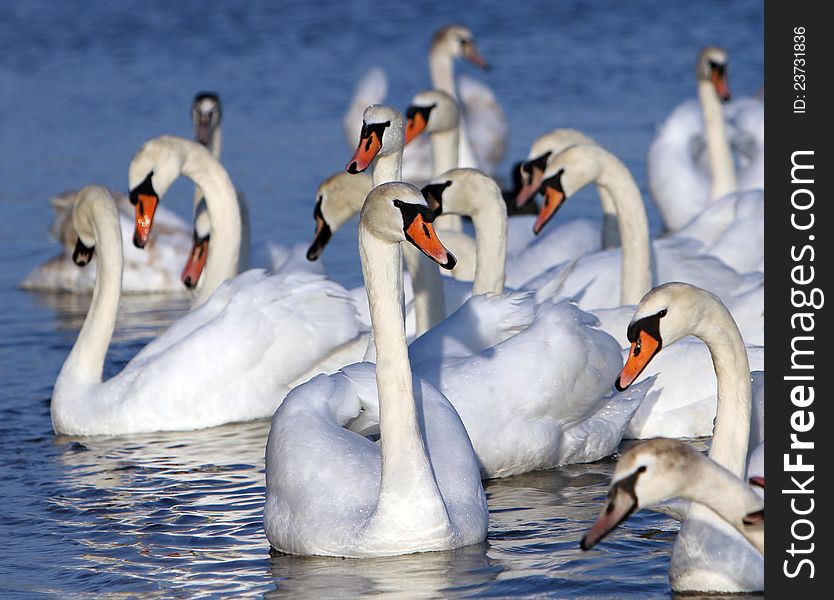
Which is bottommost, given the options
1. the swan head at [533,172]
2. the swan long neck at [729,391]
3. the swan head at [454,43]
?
the swan long neck at [729,391]

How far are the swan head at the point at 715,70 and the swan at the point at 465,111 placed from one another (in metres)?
3.36

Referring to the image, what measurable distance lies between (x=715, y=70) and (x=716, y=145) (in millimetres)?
592

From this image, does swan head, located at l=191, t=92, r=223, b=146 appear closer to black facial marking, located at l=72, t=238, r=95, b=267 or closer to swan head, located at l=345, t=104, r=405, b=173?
black facial marking, located at l=72, t=238, r=95, b=267

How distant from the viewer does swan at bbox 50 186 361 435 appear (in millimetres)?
9289

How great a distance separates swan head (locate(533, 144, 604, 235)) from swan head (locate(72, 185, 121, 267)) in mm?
2349

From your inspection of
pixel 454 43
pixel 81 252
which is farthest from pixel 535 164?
pixel 454 43

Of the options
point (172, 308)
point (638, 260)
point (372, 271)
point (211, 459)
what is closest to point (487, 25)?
point (172, 308)

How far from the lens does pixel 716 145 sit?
14297 mm

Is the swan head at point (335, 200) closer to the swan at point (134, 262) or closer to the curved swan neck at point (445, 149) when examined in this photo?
the curved swan neck at point (445, 149)

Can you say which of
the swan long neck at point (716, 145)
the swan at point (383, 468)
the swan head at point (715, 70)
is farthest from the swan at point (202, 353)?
the swan head at point (715, 70)

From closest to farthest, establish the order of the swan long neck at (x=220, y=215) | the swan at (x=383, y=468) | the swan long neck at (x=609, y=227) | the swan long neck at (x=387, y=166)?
the swan at (x=383, y=468) < the swan long neck at (x=387, y=166) < the swan long neck at (x=220, y=215) < the swan long neck at (x=609, y=227)

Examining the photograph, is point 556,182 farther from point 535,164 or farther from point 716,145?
point 716,145

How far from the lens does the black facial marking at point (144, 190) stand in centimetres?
1019

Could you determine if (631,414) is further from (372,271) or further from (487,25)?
(487,25)
